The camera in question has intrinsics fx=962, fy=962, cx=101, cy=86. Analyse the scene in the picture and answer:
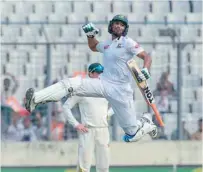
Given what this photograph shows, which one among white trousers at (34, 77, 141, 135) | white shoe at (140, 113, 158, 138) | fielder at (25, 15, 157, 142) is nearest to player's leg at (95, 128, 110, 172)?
white shoe at (140, 113, 158, 138)

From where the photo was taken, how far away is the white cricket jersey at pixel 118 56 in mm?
11953

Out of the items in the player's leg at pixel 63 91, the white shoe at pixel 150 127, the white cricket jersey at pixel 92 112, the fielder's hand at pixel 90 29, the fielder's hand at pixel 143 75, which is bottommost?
the white shoe at pixel 150 127

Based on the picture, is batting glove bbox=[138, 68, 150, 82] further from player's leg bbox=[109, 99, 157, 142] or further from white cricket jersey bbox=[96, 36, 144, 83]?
player's leg bbox=[109, 99, 157, 142]

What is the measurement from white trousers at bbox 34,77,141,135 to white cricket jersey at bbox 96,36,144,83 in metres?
0.11

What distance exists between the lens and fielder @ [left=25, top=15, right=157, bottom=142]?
1170 cm

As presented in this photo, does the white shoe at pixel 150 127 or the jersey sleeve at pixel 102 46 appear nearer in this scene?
the jersey sleeve at pixel 102 46

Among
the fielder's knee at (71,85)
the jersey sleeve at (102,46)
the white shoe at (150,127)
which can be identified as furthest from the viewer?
the white shoe at (150,127)

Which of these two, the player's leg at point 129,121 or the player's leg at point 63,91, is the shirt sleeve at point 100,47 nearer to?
the player's leg at point 63,91

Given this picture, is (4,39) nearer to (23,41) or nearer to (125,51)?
(23,41)

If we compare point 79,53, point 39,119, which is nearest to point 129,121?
point 39,119

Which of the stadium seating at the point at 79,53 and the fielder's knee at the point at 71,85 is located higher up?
the stadium seating at the point at 79,53

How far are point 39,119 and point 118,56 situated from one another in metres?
4.25

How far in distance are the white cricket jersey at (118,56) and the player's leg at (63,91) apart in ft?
0.71

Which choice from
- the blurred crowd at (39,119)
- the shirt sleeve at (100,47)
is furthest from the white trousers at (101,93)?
the blurred crowd at (39,119)
